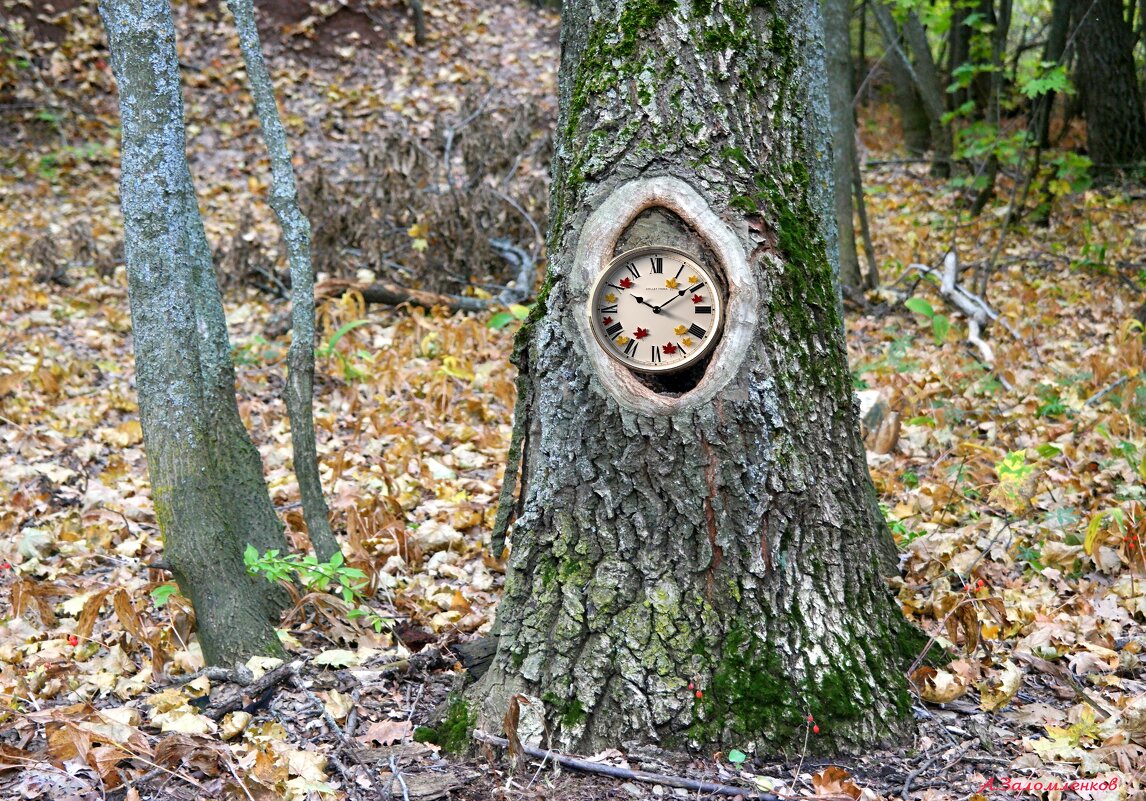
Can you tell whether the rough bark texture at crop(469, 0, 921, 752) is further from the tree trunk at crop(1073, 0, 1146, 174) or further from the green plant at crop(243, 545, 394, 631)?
the tree trunk at crop(1073, 0, 1146, 174)

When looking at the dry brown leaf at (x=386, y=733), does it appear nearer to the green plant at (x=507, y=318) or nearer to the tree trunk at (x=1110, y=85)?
the green plant at (x=507, y=318)

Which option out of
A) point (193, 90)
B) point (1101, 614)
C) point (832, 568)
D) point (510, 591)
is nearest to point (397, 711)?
point (510, 591)

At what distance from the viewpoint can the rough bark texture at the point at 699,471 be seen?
2.78 meters

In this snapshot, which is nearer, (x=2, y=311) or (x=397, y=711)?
(x=397, y=711)

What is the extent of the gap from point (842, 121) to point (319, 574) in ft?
19.8

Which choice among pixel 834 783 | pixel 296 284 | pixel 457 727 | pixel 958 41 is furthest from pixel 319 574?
pixel 958 41

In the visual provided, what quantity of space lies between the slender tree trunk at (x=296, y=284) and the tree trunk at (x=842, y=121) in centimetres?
479

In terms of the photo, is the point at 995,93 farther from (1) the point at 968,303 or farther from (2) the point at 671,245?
(2) the point at 671,245

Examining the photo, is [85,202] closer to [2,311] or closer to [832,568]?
[2,311]

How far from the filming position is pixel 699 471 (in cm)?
277

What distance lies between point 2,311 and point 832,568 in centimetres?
802

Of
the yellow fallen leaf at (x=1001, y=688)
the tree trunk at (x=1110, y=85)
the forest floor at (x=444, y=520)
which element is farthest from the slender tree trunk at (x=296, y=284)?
the tree trunk at (x=1110, y=85)

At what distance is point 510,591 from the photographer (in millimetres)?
3027

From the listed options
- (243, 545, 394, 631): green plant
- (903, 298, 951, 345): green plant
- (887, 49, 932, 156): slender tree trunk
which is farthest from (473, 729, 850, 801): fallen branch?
(887, 49, 932, 156): slender tree trunk
